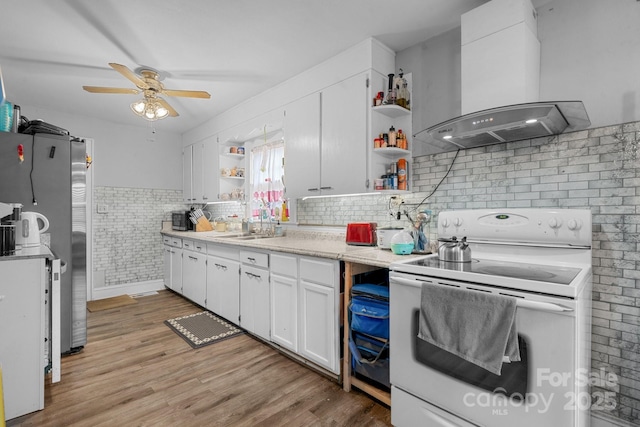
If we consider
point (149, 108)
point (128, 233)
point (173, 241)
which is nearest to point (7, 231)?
point (149, 108)

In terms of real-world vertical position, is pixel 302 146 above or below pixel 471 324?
above

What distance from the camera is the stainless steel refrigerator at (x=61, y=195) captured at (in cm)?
246

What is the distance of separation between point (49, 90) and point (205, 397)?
143 inches

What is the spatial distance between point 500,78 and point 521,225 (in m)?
0.87

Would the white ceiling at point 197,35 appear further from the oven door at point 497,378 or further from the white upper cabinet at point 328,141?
the oven door at point 497,378

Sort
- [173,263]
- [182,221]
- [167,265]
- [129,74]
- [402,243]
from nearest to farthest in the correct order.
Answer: [402,243] → [129,74] → [173,263] → [182,221] → [167,265]

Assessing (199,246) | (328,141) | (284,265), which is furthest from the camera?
(199,246)

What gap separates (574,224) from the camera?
167 centimetres

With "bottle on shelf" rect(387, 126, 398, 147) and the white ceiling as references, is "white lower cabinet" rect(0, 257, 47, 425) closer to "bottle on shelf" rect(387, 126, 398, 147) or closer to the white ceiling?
the white ceiling

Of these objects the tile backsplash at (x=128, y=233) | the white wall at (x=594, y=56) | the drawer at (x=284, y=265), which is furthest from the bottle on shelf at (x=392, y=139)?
the tile backsplash at (x=128, y=233)

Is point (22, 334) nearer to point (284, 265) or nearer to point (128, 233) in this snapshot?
point (284, 265)

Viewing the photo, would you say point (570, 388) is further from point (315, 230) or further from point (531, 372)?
point (315, 230)

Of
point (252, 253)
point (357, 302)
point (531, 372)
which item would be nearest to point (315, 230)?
point (252, 253)

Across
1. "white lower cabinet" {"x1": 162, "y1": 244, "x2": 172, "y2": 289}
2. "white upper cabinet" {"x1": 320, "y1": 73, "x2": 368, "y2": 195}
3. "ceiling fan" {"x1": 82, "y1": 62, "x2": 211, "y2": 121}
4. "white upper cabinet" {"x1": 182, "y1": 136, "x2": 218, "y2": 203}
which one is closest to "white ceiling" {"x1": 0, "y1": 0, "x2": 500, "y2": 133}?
"ceiling fan" {"x1": 82, "y1": 62, "x2": 211, "y2": 121}
